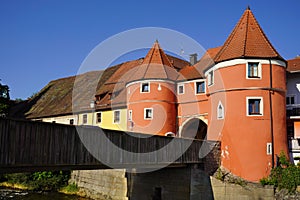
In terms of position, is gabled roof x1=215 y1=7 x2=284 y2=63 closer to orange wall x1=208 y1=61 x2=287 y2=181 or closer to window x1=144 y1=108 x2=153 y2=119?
orange wall x1=208 y1=61 x2=287 y2=181

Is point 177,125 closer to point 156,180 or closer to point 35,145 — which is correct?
point 156,180

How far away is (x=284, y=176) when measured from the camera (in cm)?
1933

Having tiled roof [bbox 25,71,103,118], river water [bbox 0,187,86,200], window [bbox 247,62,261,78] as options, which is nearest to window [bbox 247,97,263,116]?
window [bbox 247,62,261,78]

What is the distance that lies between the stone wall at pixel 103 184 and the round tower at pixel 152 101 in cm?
420

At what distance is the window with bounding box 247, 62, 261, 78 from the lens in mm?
21156

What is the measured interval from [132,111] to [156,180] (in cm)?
782

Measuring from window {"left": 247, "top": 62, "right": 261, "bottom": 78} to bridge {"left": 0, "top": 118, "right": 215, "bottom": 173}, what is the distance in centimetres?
547

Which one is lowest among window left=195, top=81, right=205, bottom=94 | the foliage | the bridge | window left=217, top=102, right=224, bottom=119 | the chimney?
the foliage

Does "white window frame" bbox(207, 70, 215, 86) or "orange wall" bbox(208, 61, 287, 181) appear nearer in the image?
"orange wall" bbox(208, 61, 287, 181)

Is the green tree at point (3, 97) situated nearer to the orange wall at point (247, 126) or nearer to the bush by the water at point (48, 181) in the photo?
the bush by the water at point (48, 181)

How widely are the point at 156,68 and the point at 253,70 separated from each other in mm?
9173

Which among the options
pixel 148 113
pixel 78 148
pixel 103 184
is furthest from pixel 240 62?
pixel 103 184

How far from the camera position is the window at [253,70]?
21156 mm

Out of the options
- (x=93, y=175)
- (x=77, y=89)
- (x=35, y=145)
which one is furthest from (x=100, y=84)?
(x=35, y=145)
